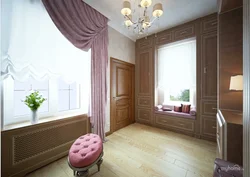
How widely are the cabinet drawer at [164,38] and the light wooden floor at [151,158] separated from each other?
2794 mm

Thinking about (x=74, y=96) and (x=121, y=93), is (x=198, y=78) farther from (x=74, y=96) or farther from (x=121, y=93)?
(x=74, y=96)

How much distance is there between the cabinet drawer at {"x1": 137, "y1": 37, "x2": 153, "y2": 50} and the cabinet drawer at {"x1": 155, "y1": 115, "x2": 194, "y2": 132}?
2419 mm

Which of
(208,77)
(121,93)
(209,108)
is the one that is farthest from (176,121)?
(121,93)

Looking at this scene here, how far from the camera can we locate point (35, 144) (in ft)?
5.77

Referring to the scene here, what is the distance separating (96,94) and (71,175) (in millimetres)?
1467

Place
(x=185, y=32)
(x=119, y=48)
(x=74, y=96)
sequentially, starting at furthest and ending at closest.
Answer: (x=119, y=48) < (x=185, y=32) < (x=74, y=96)

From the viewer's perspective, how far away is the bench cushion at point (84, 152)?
144 cm

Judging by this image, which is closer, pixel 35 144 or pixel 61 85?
pixel 35 144

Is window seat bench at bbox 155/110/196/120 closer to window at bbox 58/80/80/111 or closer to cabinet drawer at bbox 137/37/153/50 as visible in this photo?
cabinet drawer at bbox 137/37/153/50

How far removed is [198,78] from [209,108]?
796 mm

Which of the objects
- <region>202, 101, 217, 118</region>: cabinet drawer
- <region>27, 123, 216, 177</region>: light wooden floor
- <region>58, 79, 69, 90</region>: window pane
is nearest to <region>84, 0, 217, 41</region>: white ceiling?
<region>58, 79, 69, 90</region>: window pane

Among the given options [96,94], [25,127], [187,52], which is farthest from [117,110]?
[187,52]

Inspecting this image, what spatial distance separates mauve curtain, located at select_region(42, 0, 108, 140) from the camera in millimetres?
1927

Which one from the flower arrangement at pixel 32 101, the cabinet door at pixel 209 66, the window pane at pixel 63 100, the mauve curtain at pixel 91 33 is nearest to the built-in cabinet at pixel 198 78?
the cabinet door at pixel 209 66
